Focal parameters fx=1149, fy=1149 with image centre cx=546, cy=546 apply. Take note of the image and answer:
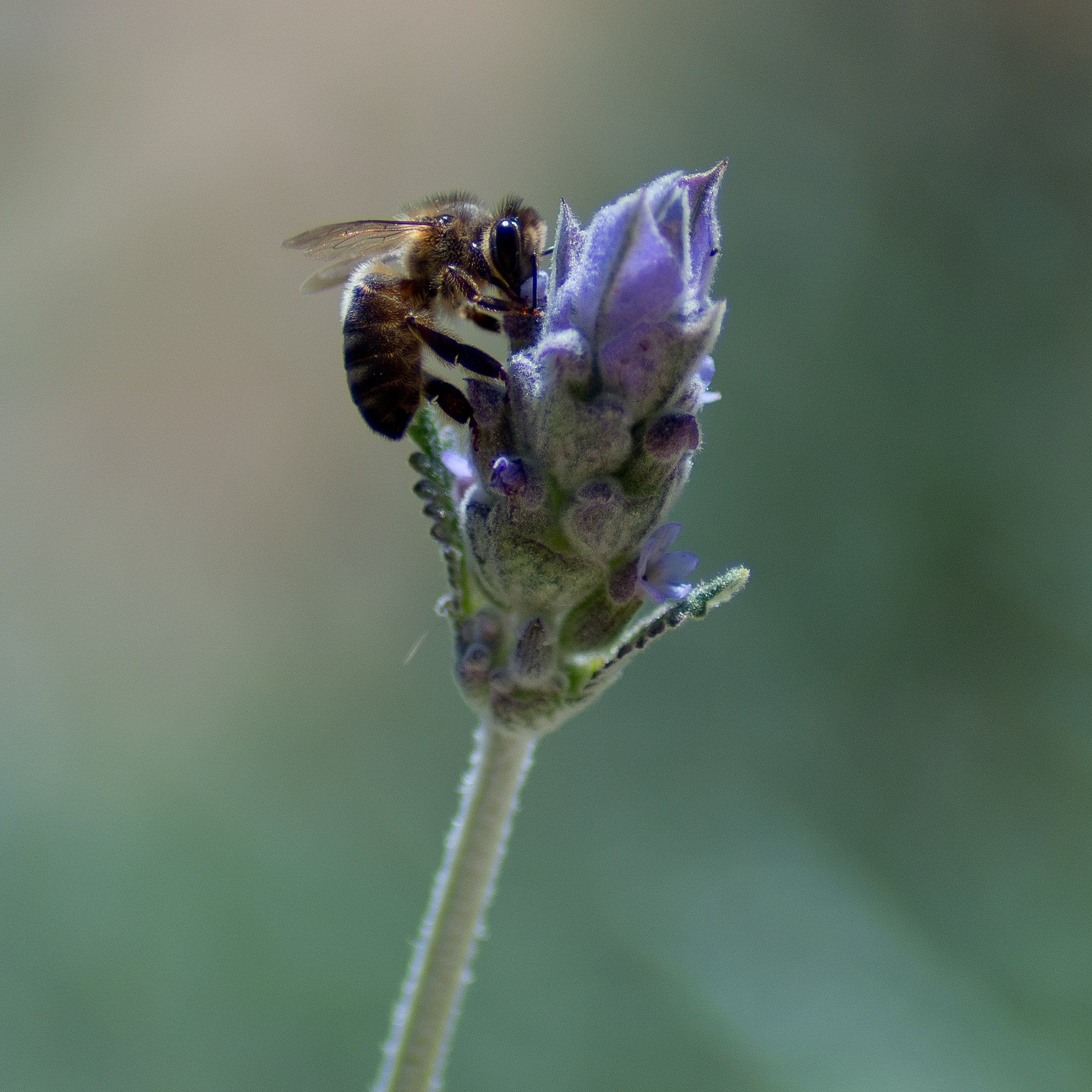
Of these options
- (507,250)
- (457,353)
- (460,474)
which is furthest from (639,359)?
(507,250)

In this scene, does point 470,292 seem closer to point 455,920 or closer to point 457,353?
point 457,353

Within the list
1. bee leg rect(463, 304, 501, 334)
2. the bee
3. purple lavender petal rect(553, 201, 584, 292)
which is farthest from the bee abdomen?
purple lavender petal rect(553, 201, 584, 292)

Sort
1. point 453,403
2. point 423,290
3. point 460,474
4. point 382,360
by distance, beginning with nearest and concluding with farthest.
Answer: point 460,474
point 453,403
point 382,360
point 423,290

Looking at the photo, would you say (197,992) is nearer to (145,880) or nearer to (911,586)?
(145,880)

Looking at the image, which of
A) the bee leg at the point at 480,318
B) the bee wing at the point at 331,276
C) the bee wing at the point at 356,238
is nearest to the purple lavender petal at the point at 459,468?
the bee leg at the point at 480,318

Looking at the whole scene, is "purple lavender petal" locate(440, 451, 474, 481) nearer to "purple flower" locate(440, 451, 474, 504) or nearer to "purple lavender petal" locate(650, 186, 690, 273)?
"purple flower" locate(440, 451, 474, 504)

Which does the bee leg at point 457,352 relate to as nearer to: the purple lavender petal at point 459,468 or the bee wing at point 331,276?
the purple lavender petal at point 459,468

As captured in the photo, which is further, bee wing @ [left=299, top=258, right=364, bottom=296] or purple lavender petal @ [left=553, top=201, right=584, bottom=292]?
bee wing @ [left=299, top=258, right=364, bottom=296]
